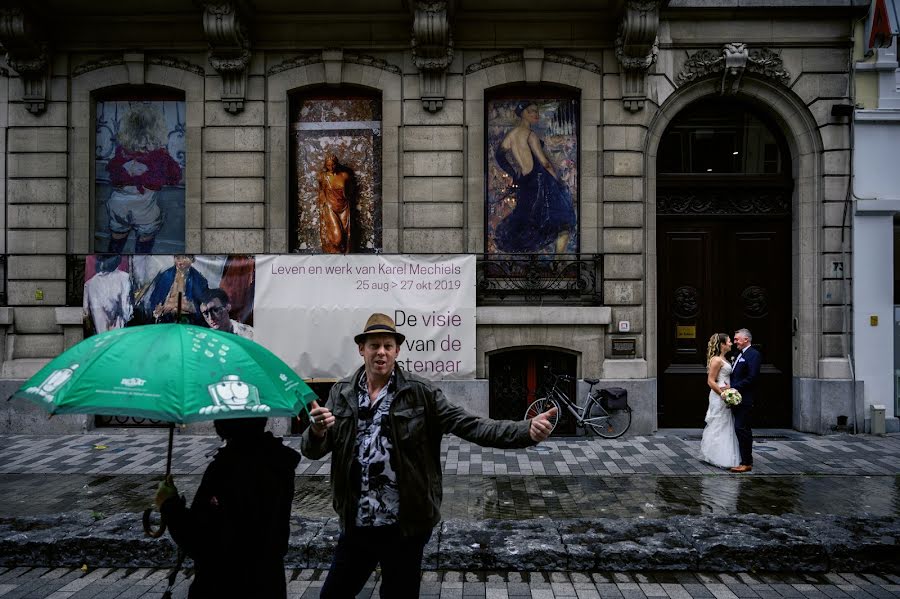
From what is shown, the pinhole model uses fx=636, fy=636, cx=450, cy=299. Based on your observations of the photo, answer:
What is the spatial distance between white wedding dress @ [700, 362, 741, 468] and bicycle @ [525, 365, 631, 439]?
1.82 m

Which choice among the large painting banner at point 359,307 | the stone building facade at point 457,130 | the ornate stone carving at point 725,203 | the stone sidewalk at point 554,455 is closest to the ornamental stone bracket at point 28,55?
the stone building facade at point 457,130

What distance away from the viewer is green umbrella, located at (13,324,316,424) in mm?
2535

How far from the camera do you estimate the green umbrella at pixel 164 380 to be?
2535mm

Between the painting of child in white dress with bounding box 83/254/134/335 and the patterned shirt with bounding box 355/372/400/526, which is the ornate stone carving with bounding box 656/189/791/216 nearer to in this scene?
the patterned shirt with bounding box 355/372/400/526

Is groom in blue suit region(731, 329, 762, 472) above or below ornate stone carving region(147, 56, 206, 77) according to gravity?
below

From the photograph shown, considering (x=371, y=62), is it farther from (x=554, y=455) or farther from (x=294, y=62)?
(x=554, y=455)

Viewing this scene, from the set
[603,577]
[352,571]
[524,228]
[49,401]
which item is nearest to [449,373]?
[524,228]

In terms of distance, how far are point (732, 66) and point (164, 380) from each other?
37.0ft

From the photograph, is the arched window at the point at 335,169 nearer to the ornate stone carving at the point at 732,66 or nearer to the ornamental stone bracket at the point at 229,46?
the ornamental stone bracket at the point at 229,46

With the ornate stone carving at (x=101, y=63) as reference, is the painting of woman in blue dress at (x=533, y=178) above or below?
below

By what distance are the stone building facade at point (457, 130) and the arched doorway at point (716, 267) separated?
251 mm

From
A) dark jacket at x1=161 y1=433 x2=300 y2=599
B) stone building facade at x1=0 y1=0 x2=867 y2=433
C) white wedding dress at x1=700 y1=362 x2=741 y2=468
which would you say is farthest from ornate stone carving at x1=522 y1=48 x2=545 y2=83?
dark jacket at x1=161 y1=433 x2=300 y2=599

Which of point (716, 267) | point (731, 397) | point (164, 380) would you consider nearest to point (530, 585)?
point (164, 380)

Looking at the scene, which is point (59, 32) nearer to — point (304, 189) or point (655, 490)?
point (304, 189)
